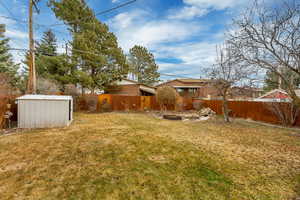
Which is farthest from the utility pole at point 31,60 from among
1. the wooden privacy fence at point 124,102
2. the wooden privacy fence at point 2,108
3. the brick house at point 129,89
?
the brick house at point 129,89

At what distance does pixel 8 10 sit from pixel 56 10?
18.8 feet

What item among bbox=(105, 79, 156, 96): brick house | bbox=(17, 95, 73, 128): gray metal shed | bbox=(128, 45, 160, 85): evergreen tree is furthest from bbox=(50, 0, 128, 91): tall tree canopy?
bbox=(128, 45, 160, 85): evergreen tree

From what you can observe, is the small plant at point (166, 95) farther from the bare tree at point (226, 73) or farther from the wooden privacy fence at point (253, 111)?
the bare tree at point (226, 73)

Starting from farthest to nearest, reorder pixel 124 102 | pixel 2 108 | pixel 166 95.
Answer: pixel 124 102 → pixel 166 95 → pixel 2 108

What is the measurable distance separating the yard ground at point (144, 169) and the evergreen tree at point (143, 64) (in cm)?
2174

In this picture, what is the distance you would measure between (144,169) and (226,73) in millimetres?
7830

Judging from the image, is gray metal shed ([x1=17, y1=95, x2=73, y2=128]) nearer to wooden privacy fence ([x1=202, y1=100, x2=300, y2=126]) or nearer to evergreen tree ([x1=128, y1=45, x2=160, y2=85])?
wooden privacy fence ([x1=202, y1=100, x2=300, y2=126])

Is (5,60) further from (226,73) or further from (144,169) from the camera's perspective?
(226,73)

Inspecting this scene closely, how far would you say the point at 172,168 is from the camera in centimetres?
298

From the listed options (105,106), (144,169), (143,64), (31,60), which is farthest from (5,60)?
(144,169)

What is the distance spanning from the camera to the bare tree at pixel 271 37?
4.87 meters

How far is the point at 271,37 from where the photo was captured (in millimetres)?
5238

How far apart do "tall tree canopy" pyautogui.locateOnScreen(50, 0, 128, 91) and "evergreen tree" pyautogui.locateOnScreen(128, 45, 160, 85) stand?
10.4 metres

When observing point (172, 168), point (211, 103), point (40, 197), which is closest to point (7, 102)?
point (40, 197)
